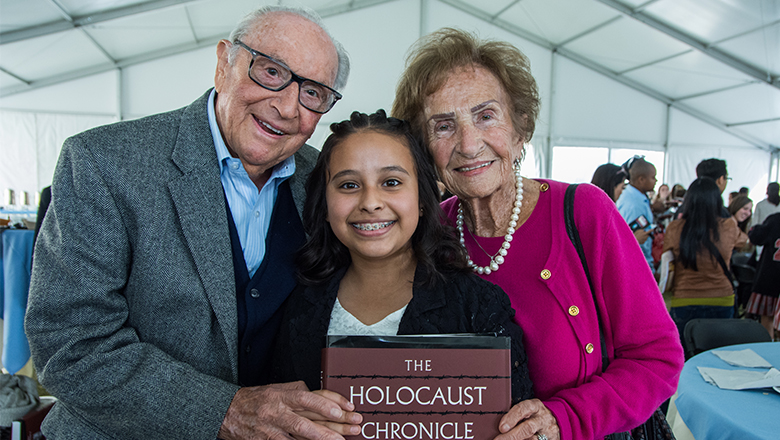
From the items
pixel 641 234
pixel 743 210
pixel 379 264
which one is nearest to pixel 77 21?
pixel 379 264

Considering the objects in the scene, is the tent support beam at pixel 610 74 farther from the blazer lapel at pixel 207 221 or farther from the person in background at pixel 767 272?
the blazer lapel at pixel 207 221

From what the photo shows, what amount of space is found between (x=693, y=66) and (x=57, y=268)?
13163 mm

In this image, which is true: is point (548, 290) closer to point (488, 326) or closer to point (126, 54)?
point (488, 326)

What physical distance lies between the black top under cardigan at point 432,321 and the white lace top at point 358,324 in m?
0.03

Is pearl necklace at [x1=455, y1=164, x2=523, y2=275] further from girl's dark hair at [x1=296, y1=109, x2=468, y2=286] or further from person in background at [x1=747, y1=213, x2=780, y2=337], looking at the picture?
person in background at [x1=747, y1=213, x2=780, y2=337]

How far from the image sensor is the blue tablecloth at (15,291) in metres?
2.99

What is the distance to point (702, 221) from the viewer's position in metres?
3.94

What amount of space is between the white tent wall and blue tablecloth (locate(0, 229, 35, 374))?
7969mm

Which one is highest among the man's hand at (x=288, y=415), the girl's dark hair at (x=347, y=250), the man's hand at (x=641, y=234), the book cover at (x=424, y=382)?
the girl's dark hair at (x=347, y=250)

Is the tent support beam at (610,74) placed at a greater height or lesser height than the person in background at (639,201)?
greater

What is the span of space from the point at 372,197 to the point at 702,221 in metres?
3.78

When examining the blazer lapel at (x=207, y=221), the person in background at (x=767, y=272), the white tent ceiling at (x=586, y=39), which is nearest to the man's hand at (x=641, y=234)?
the person in background at (x=767, y=272)

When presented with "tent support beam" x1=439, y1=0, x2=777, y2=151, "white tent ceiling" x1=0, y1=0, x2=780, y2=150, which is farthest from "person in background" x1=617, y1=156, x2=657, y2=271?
"tent support beam" x1=439, y1=0, x2=777, y2=151

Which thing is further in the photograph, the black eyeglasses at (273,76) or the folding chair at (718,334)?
the folding chair at (718,334)
